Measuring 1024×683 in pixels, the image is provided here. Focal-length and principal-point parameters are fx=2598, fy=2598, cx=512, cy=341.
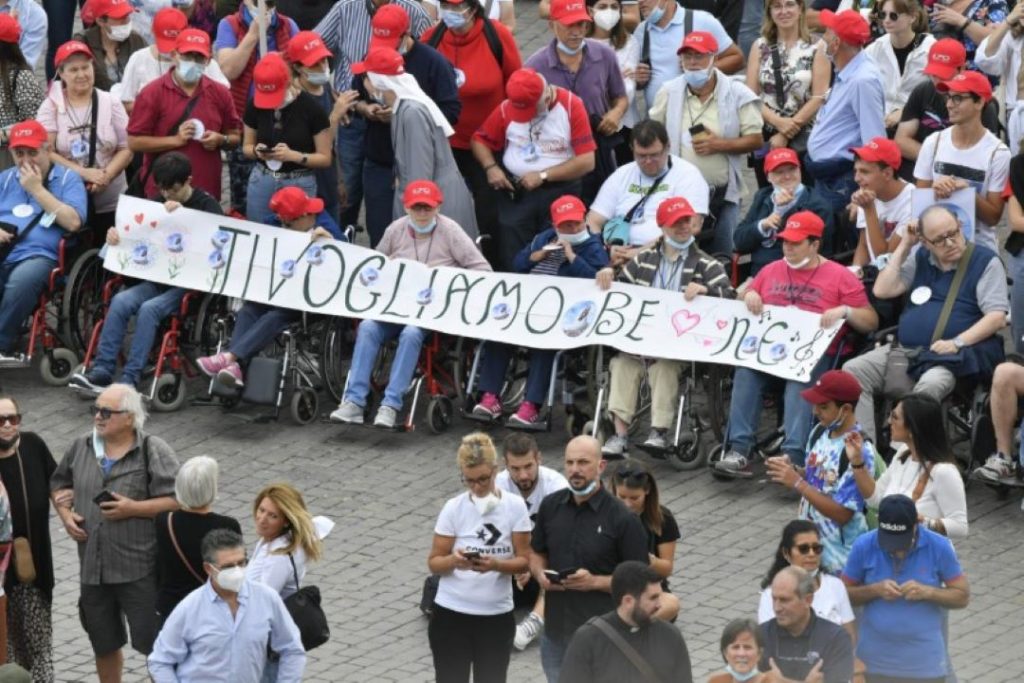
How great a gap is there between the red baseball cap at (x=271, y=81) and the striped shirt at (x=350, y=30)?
1.12 m

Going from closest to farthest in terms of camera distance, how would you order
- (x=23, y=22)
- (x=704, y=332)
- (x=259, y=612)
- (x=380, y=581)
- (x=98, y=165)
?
(x=259, y=612) < (x=380, y=581) < (x=704, y=332) < (x=98, y=165) < (x=23, y=22)

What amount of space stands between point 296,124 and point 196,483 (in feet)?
20.0

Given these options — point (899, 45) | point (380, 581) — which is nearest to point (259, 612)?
point (380, 581)

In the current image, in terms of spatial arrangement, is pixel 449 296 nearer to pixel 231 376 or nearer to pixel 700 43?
pixel 231 376

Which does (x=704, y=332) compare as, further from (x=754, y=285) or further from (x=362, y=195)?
(x=362, y=195)

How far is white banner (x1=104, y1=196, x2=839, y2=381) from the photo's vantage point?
16641 millimetres

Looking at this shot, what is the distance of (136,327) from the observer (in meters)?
17.9

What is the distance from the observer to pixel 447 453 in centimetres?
1708

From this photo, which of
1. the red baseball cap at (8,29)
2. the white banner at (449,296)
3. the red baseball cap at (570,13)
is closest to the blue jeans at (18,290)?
the white banner at (449,296)

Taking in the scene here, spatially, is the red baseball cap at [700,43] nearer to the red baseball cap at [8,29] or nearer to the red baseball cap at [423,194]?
the red baseball cap at [423,194]

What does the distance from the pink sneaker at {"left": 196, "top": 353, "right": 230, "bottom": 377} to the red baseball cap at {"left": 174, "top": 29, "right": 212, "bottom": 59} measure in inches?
94.4

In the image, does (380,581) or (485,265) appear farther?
(485,265)

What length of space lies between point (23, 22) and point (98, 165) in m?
2.49

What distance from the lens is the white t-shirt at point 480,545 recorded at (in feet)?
42.0
